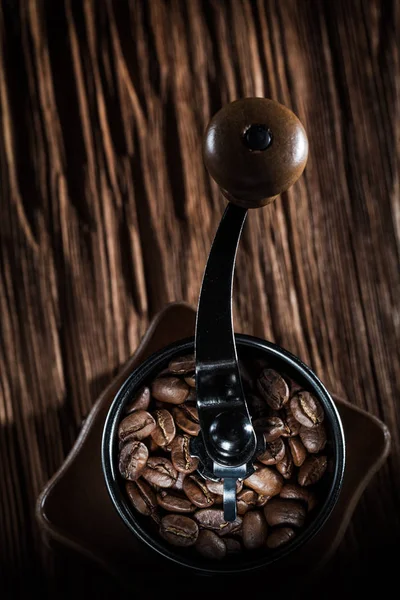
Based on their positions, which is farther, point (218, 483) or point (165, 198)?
point (165, 198)

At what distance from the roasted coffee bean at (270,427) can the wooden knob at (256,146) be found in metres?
0.22

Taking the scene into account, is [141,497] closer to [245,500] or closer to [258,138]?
[245,500]

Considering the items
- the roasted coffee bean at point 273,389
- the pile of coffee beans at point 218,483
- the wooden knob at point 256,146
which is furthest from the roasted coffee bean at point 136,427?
the wooden knob at point 256,146

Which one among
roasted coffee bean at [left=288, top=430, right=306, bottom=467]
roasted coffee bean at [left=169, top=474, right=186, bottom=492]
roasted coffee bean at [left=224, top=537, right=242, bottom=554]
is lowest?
roasted coffee bean at [left=224, top=537, right=242, bottom=554]

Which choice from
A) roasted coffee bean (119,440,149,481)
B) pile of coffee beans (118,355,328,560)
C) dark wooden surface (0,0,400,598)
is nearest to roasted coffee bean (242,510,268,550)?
pile of coffee beans (118,355,328,560)

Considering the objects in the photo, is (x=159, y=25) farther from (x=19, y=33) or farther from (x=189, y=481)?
(x=189, y=481)

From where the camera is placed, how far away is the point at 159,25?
0.90 meters

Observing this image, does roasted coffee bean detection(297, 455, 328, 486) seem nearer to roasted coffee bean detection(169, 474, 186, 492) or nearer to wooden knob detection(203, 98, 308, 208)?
roasted coffee bean detection(169, 474, 186, 492)

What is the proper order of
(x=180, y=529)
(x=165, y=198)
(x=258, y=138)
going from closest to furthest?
(x=258, y=138)
(x=180, y=529)
(x=165, y=198)

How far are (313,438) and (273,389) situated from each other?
6 cm

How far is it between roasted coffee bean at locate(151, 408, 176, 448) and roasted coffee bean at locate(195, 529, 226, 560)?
8 centimetres

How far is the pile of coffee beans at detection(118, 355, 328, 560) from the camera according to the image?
642 millimetres

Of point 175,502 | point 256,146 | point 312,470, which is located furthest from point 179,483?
point 256,146

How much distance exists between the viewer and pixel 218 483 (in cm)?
64
